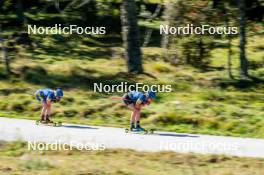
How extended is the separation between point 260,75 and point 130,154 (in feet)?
47.1

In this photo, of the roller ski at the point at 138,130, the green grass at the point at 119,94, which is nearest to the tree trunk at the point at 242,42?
the green grass at the point at 119,94

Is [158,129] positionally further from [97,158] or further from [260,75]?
[260,75]

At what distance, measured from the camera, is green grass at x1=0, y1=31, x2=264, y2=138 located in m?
18.3

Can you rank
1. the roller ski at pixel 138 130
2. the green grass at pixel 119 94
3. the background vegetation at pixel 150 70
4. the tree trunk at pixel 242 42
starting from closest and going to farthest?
the roller ski at pixel 138 130 → the green grass at pixel 119 94 → the background vegetation at pixel 150 70 → the tree trunk at pixel 242 42

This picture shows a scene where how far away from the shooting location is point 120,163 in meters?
13.3

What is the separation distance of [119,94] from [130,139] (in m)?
7.11

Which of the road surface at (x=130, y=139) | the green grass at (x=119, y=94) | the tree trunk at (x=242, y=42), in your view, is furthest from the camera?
the tree trunk at (x=242, y=42)

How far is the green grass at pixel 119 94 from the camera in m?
18.3

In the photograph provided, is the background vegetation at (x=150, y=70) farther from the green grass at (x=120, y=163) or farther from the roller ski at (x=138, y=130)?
the green grass at (x=120, y=163)

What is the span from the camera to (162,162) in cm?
1359

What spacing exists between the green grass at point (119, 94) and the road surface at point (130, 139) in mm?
1296

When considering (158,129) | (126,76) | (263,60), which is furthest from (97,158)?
(263,60)

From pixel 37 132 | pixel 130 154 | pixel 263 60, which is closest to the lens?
pixel 130 154

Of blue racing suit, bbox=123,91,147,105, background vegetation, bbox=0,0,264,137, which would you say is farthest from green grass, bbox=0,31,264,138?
blue racing suit, bbox=123,91,147,105
